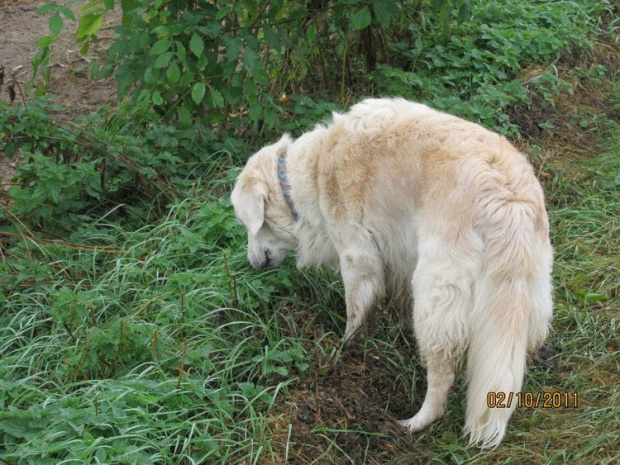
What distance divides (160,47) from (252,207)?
4.16 ft

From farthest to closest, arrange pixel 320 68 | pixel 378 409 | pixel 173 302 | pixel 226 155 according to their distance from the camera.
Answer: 1. pixel 320 68
2. pixel 226 155
3. pixel 173 302
4. pixel 378 409

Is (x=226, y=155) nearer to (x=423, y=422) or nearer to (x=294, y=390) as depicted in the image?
(x=294, y=390)

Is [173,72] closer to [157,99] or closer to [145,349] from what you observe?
[157,99]

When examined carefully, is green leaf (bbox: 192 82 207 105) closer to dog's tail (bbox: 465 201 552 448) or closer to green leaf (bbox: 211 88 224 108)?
green leaf (bbox: 211 88 224 108)

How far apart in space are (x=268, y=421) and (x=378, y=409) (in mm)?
595

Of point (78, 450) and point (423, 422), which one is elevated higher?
point (78, 450)

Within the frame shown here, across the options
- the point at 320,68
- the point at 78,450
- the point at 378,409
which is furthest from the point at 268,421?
the point at 320,68

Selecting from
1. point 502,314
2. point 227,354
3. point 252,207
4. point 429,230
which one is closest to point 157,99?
point 252,207

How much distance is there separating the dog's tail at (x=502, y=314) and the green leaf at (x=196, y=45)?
2355mm

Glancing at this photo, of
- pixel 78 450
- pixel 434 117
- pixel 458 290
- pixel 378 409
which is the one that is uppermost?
pixel 434 117

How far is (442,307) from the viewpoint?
3385mm

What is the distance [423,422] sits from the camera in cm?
371

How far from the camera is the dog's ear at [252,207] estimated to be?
174 inches

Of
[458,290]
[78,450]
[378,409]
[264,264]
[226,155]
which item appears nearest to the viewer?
[78,450]
